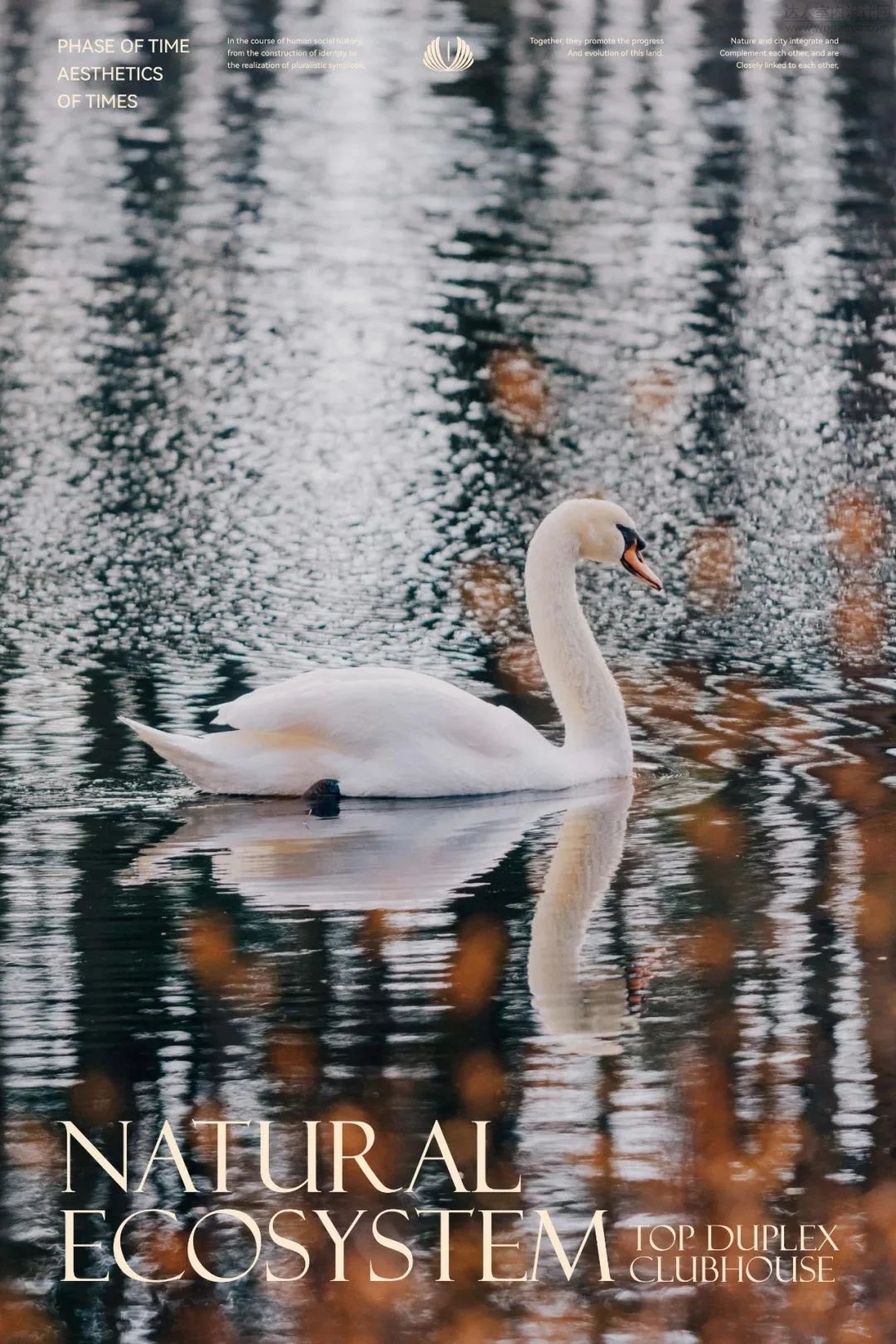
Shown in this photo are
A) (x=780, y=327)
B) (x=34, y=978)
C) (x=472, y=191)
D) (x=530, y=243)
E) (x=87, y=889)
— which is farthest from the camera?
(x=472, y=191)

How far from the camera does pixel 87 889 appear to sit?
8508 mm

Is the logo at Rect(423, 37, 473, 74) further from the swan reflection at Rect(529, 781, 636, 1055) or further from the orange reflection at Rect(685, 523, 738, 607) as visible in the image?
the swan reflection at Rect(529, 781, 636, 1055)

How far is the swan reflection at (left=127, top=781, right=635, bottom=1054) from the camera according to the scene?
7820 mm

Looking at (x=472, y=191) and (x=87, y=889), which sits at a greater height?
(x=472, y=191)

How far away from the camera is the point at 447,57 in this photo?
26656mm

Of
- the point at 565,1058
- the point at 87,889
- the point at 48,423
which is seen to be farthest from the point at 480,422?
the point at 565,1058

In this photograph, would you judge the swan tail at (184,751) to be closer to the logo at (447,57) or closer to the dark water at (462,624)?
the dark water at (462,624)

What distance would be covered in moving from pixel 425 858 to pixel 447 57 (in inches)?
741

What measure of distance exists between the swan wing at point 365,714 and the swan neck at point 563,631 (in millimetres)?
663

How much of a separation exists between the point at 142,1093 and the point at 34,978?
0.99m

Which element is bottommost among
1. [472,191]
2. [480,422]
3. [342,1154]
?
[342,1154]

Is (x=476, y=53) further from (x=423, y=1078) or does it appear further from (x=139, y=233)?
(x=423, y=1078)

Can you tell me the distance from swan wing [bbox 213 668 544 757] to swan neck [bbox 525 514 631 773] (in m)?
0.66

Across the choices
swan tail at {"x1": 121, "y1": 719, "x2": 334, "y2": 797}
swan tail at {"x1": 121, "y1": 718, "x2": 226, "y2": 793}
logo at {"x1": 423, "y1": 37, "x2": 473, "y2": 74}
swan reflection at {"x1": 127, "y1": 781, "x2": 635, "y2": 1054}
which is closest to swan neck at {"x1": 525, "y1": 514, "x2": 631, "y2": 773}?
swan reflection at {"x1": 127, "y1": 781, "x2": 635, "y2": 1054}
